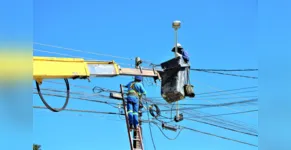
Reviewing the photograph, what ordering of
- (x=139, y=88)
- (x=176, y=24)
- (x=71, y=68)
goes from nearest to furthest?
1. (x=71, y=68)
2. (x=176, y=24)
3. (x=139, y=88)

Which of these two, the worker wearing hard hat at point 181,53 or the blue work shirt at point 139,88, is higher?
the worker wearing hard hat at point 181,53

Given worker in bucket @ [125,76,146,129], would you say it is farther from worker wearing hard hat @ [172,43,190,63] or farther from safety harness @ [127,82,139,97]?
worker wearing hard hat @ [172,43,190,63]

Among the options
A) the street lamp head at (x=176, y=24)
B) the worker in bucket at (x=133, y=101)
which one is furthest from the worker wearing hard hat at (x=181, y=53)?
the worker in bucket at (x=133, y=101)

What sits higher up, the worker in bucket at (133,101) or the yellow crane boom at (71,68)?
the yellow crane boom at (71,68)

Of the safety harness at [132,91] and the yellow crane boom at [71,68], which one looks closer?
the yellow crane boom at [71,68]

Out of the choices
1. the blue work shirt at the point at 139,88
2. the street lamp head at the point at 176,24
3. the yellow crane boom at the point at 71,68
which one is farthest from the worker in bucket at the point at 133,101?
the street lamp head at the point at 176,24

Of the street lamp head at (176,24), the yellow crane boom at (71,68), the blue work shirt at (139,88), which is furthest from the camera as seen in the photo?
the blue work shirt at (139,88)

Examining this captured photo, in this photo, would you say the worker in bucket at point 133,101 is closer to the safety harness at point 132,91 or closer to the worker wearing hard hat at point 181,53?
the safety harness at point 132,91

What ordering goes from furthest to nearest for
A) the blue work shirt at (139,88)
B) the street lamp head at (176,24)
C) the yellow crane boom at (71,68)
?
the blue work shirt at (139,88) → the street lamp head at (176,24) → the yellow crane boom at (71,68)

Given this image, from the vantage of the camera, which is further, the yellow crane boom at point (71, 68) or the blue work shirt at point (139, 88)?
the blue work shirt at point (139, 88)

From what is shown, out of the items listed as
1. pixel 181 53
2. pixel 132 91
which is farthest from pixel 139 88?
pixel 181 53

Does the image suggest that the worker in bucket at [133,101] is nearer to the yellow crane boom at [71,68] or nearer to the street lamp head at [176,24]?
the yellow crane boom at [71,68]

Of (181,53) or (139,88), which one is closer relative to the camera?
(181,53)

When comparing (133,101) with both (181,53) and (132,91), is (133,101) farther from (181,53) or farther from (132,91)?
(181,53)
